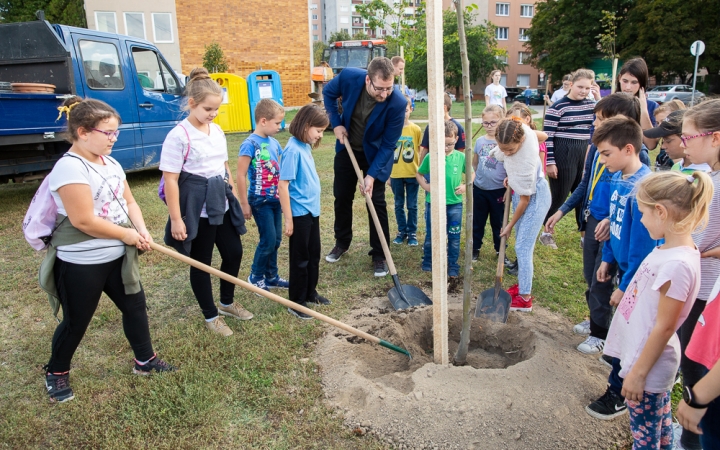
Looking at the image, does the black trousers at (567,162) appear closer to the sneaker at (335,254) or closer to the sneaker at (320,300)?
the sneaker at (335,254)

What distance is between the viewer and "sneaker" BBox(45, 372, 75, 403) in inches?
111

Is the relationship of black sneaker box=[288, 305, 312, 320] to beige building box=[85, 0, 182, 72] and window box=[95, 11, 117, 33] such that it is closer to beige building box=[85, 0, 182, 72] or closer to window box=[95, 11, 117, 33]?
beige building box=[85, 0, 182, 72]

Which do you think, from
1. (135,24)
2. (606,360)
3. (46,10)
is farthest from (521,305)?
(135,24)

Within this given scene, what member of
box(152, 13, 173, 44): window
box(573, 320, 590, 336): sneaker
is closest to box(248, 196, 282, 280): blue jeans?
box(573, 320, 590, 336): sneaker

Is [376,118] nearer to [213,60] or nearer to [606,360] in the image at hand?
[606,360]

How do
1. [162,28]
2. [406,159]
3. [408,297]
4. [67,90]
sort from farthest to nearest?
[162,28] → [67,90] → [406,159] → [408,297]

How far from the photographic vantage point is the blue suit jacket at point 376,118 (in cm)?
447

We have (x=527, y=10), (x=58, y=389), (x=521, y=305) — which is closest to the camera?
(x=58, y=389)

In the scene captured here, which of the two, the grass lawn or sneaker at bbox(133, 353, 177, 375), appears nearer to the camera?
the grass lawn

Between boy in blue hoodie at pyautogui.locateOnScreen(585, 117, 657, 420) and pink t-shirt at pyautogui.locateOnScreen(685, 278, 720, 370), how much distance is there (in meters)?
0.57

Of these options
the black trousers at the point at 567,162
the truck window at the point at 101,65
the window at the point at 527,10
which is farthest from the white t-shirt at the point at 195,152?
the window at the point at 527,10

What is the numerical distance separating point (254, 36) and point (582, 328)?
99.5 feet

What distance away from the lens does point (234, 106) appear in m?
16.1

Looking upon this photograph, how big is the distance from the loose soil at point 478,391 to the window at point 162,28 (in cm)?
3014
